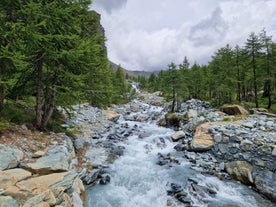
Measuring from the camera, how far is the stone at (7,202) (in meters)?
5.58

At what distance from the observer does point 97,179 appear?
11133 millimetres

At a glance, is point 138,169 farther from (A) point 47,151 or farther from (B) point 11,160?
(B) point 11,160

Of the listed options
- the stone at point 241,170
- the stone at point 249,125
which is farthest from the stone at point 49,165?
the stone at point 249,125

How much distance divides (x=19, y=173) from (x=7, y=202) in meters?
1.57

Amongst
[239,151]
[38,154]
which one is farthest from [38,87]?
[239,151]

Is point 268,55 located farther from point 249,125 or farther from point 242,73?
point 249,125

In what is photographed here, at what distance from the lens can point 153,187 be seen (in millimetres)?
10852

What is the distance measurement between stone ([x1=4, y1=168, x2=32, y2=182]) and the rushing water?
3237 millimetres

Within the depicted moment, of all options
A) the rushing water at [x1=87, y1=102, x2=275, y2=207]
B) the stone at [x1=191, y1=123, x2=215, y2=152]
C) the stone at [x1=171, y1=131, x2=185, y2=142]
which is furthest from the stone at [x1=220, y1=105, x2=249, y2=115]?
the rushing water at [x1=87, y1=102, x2=275, y2=207]

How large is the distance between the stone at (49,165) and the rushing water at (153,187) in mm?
2218

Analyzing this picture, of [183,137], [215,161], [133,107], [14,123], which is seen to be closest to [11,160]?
[14,123]

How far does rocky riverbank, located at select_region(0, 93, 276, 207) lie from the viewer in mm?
6746

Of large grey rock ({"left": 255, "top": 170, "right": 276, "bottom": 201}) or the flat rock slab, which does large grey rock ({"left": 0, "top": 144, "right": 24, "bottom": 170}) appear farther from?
large grey rock ({"left": 255, "top": 170, "right": 276, "bottom": 201})

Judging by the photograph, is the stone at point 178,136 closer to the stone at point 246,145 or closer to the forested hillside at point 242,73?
Answer: the stone at point 246,145
